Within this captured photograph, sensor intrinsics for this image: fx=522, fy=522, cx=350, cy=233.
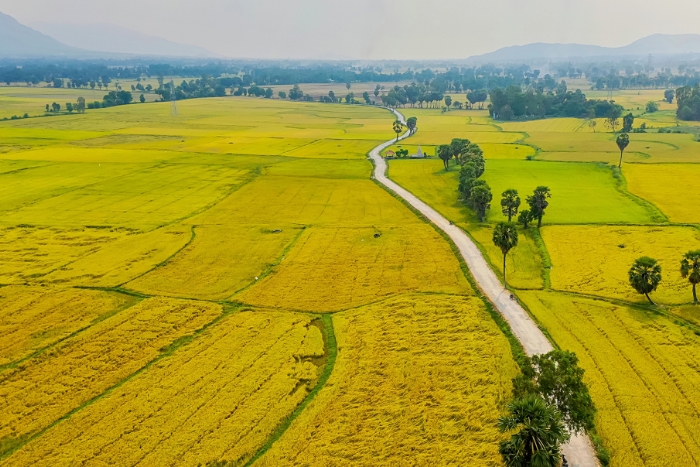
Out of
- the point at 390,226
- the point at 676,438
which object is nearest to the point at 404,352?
the point at 676,438

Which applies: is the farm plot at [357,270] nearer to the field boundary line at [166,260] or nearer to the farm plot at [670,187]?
the field boundary line at [166,260]

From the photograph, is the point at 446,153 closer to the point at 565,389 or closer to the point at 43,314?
the point at 43,314

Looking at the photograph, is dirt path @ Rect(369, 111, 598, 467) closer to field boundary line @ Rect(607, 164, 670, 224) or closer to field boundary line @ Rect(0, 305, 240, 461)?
field boundary line @ Rect(0, 305, 240, 461)

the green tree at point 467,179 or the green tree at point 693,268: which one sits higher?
the green tree at point 467,179

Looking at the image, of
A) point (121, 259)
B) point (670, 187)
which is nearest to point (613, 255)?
point (670, 187)

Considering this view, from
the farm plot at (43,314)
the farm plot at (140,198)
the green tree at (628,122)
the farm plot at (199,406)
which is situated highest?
the green tree at (628,122)

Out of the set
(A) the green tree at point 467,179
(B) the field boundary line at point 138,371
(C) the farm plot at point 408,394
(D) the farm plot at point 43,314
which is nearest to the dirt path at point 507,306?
(C) the farm plot at point 408,394

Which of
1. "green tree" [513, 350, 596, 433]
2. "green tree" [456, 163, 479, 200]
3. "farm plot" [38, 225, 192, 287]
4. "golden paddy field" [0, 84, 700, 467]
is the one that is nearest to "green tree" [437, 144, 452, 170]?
"golden paddy field" [0, 84, 700, 467]
